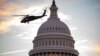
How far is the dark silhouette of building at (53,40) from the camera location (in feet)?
568

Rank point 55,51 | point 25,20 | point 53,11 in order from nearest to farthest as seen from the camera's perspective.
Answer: point 25,20
point 55,51
point 53,11

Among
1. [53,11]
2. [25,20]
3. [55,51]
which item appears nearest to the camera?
[25,20]

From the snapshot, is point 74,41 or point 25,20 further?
point 74,41

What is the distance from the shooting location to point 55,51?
17238cm

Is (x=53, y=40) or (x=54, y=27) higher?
(x=54, y=27)

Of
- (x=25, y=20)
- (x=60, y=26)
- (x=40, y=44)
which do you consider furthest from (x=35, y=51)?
(x=25, y=20)

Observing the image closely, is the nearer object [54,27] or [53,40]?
[53,40]

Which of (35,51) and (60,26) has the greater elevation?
(60,26)

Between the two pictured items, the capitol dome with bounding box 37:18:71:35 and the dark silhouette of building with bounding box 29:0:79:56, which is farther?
the capitol dome with bounding box 37:18:71:35

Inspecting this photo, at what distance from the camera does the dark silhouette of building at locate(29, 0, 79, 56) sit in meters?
173

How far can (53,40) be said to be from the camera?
176 metres

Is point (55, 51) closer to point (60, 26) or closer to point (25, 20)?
point (60, 26)

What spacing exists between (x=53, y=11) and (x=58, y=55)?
72.8 feet

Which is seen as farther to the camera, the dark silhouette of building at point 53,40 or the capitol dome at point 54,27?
the capitol dome at point 54,27
